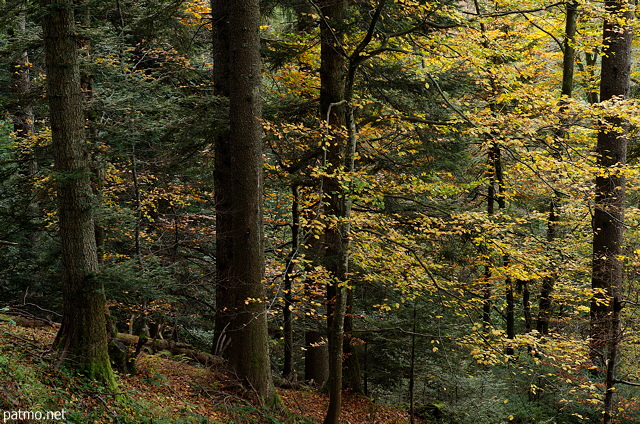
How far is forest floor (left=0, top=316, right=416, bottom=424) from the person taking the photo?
5.12m

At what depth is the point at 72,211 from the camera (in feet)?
21.2

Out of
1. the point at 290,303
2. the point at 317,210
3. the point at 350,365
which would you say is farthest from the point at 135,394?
the point at 350,365

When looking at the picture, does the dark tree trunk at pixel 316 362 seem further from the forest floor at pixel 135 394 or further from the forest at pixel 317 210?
the forest floor at pixel 135 394

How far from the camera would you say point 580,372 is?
374 inches

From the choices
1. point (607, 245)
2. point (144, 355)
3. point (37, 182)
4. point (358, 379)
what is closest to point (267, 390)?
point (144, 355)

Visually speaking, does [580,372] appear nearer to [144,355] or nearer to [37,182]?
[144,355]

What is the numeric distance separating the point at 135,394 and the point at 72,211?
269 cm

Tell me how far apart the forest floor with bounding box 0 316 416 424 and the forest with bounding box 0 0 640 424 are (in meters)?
0.05

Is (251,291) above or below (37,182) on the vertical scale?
below

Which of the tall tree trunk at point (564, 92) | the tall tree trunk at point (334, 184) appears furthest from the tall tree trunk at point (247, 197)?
the tall tree trunk at point (564, 92)

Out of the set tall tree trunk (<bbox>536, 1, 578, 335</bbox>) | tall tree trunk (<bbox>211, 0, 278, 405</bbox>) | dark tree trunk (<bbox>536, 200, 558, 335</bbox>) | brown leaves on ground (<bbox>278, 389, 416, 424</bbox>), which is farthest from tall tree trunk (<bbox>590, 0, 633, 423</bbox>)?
tall tree trunk (<bbox>211, 0, 278, 405</bbox>)

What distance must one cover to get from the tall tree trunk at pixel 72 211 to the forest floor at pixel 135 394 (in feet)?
1.18

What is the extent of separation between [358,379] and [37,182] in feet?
26.9

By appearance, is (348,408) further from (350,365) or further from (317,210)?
(317,210)
